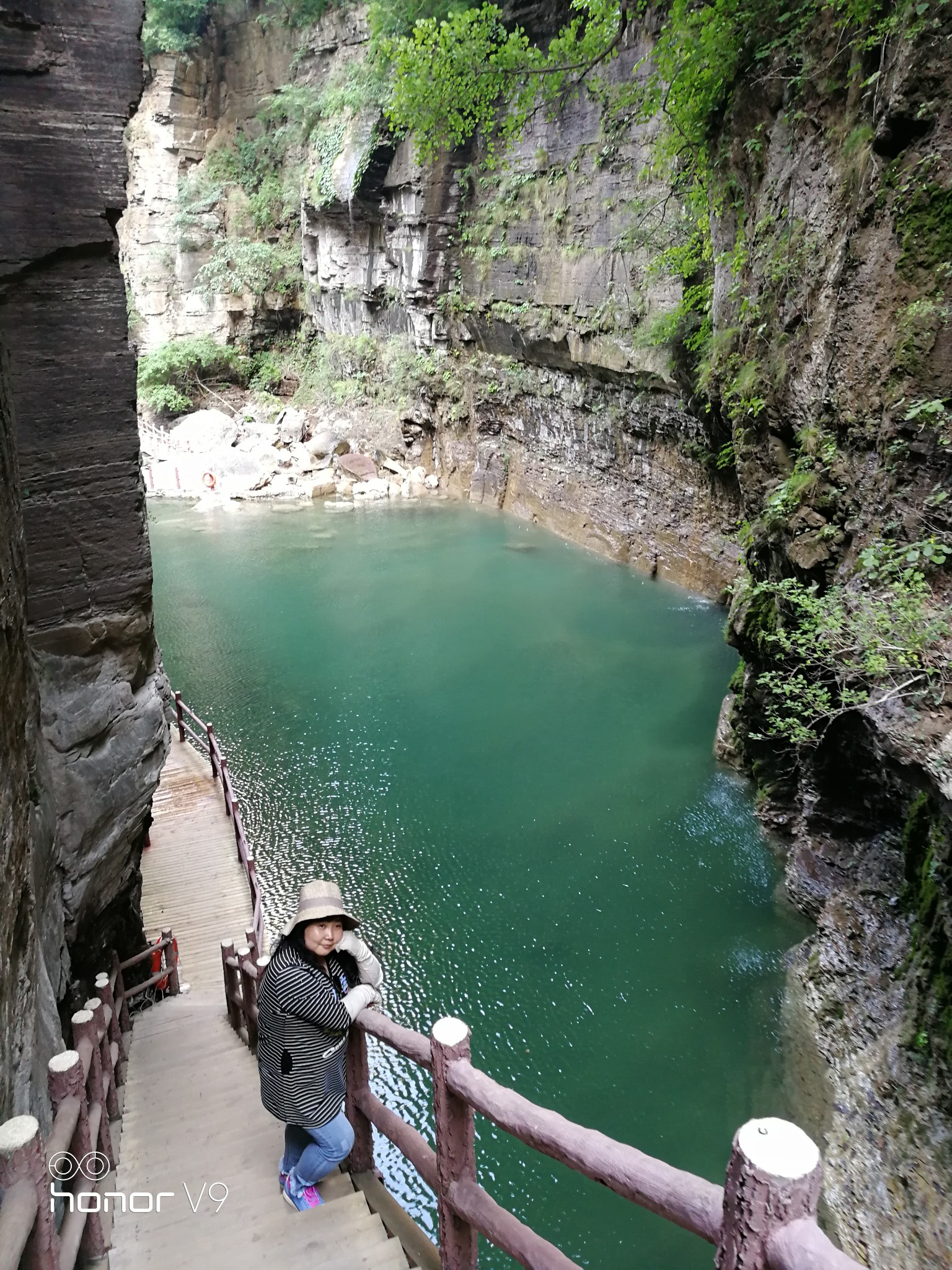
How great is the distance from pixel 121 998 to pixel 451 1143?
4.52 metres

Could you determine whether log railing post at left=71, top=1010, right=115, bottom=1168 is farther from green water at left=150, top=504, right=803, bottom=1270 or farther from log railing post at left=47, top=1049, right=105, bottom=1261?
green water at left=150, top=504, right=803, bottom=1270

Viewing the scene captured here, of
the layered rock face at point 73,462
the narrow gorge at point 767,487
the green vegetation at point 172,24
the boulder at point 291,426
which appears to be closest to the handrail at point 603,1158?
the narrow gorge at point 767,487

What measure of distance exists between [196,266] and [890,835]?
1140 inches

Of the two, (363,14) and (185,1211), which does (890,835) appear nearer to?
(185,1211)

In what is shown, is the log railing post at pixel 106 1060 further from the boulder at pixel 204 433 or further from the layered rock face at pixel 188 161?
the layered rock face at pixel 188 161

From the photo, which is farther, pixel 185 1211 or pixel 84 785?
pixel 84 785

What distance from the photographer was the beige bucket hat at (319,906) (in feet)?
9.36

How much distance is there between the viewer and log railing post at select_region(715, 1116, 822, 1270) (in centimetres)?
147

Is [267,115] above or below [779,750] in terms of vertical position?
above

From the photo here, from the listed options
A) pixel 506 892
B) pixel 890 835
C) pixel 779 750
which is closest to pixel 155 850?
pixel 506 892

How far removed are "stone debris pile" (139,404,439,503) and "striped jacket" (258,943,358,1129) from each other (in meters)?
21.8

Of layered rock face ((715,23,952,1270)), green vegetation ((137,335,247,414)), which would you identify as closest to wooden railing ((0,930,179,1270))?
layered rock face ((715,23,952,1270))

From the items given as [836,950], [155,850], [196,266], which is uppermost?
[196,266]

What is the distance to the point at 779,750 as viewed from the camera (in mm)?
8742
